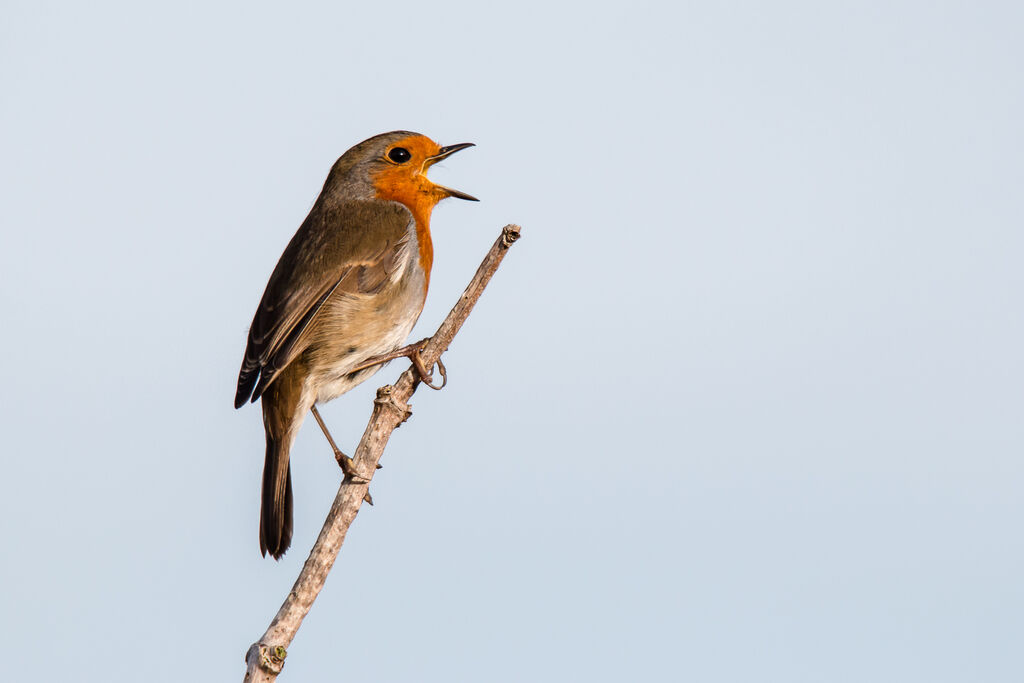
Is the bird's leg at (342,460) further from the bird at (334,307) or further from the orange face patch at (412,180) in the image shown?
the orange face patch at (412,180)

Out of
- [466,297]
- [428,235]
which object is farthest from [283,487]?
[428,235]

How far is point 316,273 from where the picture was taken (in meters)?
5.47

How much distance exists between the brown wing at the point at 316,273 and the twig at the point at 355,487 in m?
0.62

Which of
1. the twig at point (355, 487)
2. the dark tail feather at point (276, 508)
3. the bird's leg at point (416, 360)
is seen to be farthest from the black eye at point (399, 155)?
the dark tail feather at point (276, 508)

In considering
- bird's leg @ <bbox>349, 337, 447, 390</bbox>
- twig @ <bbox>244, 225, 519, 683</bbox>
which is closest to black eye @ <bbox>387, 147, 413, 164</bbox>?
bird's leg @ <bbox>349, 337, 447, 390</bbox>

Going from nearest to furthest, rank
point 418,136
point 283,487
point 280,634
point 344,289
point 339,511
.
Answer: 1. point 280,634
2. point 339,511
3. point 283,487
4. point 344,289
5. point 418,136

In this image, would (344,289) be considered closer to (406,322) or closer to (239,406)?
(406,322)

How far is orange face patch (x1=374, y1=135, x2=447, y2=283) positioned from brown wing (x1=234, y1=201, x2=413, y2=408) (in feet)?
0.38

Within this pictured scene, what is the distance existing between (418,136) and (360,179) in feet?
1.30

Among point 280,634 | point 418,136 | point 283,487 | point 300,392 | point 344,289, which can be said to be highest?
point 418,136

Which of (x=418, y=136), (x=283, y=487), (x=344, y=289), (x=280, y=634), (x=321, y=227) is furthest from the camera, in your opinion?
(x=418, y=136)

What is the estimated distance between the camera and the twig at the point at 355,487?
13.1ft

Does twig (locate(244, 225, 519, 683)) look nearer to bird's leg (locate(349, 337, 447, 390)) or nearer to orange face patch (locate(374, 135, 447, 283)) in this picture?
bird's leg (locate(349, 337, 447, 390))

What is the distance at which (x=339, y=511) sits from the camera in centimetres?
444
